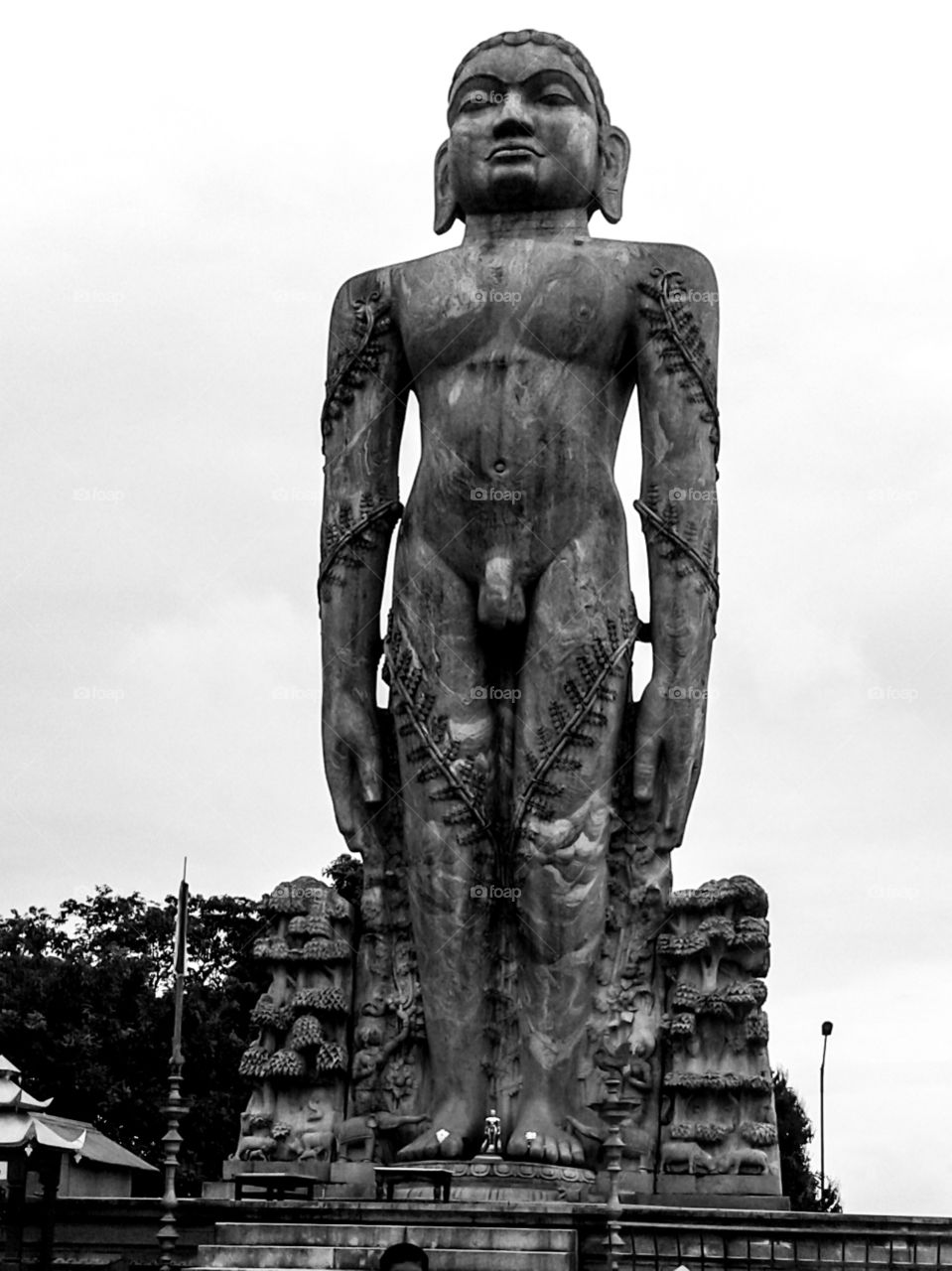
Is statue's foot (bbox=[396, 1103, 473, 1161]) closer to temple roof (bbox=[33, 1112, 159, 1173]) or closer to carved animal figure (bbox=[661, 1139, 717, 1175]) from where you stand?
carved animal figure (bbox=[661, 1139, 717, 1175])

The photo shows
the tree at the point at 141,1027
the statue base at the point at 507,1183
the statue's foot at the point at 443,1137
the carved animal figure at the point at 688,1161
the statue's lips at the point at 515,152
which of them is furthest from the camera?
the tree at the point at 141,1027

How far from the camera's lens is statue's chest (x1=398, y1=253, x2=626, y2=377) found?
19.2 meters

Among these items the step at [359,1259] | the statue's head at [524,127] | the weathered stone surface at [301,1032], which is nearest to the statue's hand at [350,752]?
the weathered stone surface at [301,1032]

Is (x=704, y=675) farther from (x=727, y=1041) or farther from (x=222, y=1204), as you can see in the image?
(x=222, y=1204)

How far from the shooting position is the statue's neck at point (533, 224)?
64.6ft

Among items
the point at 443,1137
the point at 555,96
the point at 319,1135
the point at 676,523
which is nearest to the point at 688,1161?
the point at 443,1137

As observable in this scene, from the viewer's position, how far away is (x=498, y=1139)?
1808 cm

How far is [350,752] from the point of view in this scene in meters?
19.8

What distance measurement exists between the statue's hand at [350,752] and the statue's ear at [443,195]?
3915 millimetres

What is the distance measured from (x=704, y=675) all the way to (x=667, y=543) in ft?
3.55

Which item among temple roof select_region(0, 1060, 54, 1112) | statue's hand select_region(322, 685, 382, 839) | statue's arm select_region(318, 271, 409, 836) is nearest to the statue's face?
statue's arm select_region(318, 271, 409, 836)

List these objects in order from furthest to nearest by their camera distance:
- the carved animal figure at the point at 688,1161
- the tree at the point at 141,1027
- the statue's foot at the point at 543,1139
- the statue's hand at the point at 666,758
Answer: the tree at the point at 141,1027 → the statue's hand at the point at 666,758 → the carved animal figure at the point at 688,1161 → the statue's foot at the point at 543,1139

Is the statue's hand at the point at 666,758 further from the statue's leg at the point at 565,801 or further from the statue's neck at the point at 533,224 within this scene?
the statue's neck at the point at 533,224

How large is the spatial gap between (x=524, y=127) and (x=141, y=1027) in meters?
24.9
